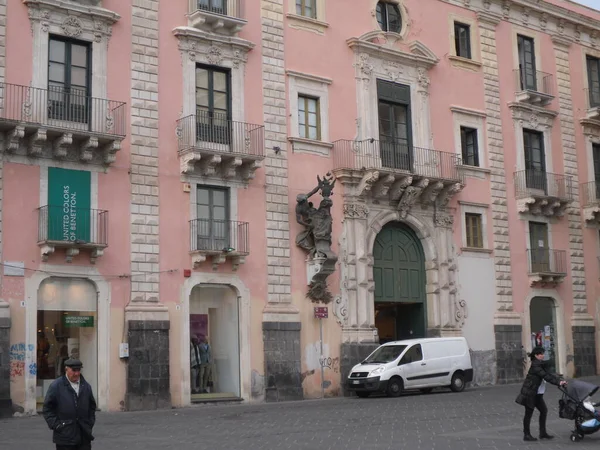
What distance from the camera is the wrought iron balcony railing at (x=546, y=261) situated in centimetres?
3428

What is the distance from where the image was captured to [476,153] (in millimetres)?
33594

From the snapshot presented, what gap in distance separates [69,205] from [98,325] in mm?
3231

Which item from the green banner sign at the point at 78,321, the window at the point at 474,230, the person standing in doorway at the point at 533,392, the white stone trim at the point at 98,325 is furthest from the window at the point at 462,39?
the person standing in doorway at the point at 533,392

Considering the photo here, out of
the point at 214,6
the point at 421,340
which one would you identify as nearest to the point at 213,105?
the point at 214,6

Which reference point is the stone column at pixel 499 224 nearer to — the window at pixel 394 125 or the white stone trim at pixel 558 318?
the white stone trim at pixel 558 318

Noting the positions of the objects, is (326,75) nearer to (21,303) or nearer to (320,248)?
(320,248)

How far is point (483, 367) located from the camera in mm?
32062

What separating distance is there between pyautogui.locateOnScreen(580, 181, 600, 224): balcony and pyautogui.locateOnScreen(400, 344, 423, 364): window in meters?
12.6

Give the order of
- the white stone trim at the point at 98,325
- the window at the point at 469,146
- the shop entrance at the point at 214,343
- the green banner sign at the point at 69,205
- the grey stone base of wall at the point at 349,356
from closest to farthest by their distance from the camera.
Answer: the white stone trim at the point at 98,325 → the green banner sign at the point at 69,205 → the shop entrance at the point at 214,343 → the grey stone base of wall at the point at 349,356 → the window at the point at 469,146

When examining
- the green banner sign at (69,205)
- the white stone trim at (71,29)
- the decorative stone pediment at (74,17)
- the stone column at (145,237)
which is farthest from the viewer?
the stone column at (145,237)

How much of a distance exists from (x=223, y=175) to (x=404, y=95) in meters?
8.35

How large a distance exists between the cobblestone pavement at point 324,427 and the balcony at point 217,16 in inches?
435

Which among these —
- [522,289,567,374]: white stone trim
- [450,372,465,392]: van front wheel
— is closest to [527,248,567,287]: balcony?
[522,289,567,374]: white stone trim

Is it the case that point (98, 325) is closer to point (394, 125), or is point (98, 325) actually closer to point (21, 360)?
point (21, 360)
